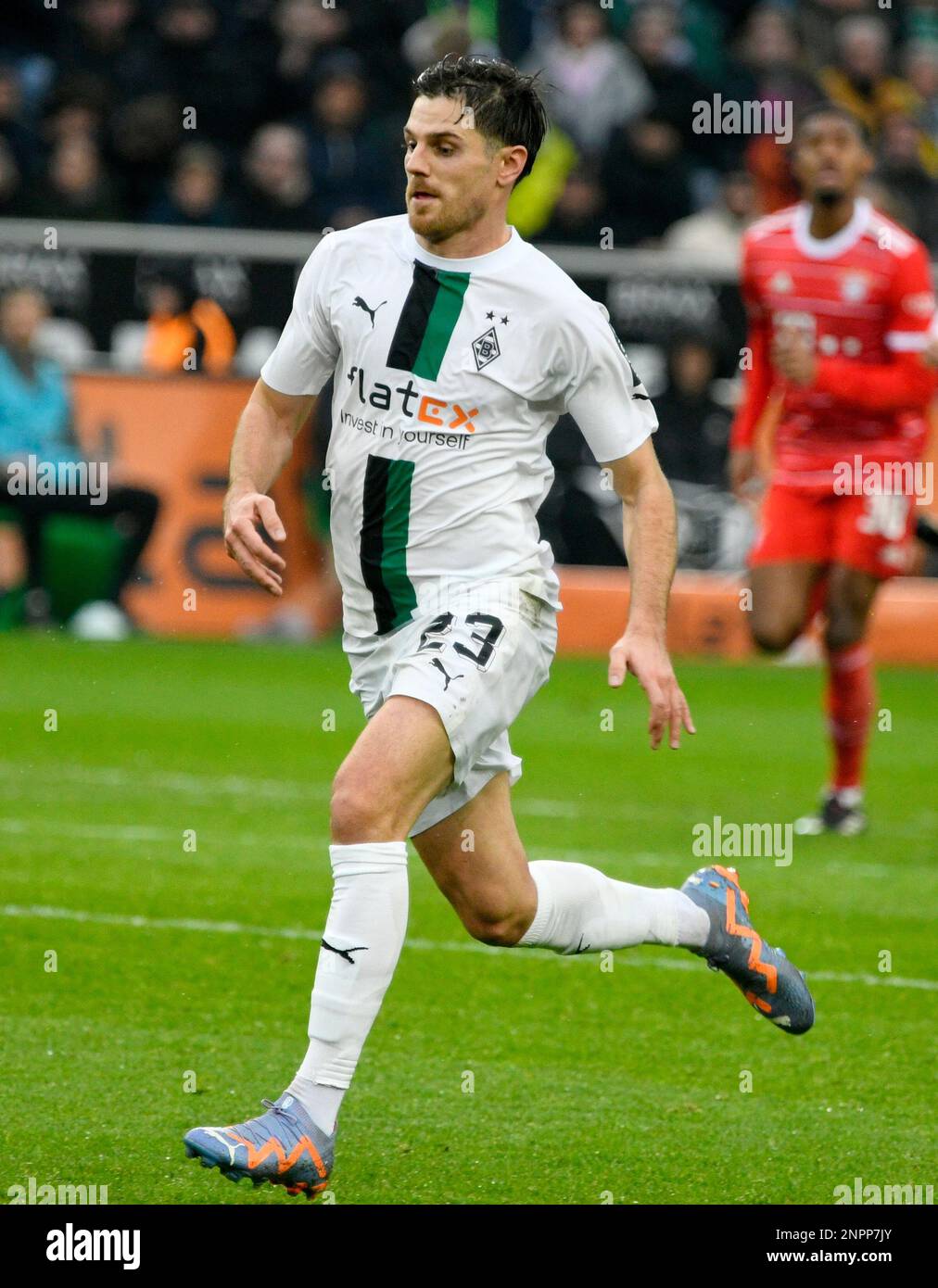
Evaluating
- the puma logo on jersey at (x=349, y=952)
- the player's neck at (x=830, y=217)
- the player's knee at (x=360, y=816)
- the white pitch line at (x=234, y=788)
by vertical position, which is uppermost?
the player's neck at (x=830, y=217)

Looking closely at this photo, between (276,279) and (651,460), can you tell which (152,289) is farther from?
(651,460)

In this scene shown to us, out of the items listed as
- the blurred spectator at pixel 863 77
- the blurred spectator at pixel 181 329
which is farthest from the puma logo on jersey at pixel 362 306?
the blurred spectator at pixel 863 77

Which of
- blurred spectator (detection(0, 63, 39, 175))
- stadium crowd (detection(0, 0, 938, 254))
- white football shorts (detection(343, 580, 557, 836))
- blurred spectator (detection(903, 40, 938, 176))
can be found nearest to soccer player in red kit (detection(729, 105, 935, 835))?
white football shorts (detection(343, 580, 557, 836))

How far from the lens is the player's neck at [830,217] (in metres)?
9.66

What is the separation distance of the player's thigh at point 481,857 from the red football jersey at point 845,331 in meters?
4.77

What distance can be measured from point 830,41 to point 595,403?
1541 cm

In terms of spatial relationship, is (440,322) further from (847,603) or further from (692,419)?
(692,419)

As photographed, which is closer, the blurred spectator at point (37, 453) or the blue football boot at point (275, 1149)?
the blue football boot at point (275, 1149)

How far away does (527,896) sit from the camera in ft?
16.9

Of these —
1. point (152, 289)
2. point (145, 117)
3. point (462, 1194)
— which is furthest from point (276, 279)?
point (462, 1194)

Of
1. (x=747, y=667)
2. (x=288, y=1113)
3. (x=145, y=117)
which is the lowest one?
(x=747, y=667)

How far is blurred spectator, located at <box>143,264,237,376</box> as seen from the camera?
15453 mm

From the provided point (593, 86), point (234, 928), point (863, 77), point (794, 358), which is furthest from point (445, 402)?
point (863, 77)

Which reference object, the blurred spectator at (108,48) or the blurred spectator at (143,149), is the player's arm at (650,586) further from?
the blurred spectator at (108,48)
